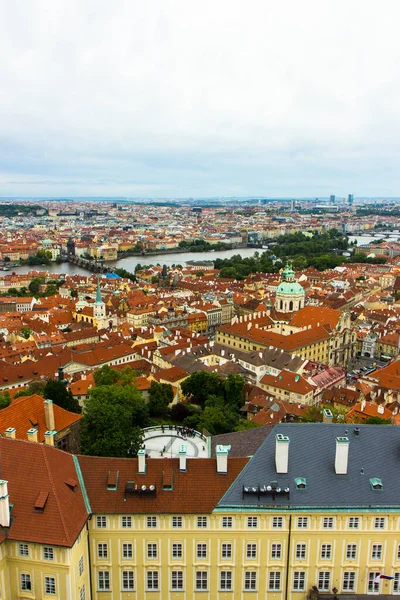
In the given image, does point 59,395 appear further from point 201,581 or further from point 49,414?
point 201,581

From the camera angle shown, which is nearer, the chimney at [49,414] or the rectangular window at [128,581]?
the rectangular window at [128,581]

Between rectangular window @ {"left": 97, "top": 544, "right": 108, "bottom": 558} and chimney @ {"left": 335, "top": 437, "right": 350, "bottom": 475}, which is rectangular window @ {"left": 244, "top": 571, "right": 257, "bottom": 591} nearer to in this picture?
chimney @ {"left": 335, "top": 437, "right": 350, "bottom": 475}

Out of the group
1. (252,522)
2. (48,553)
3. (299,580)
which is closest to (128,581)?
(48,553)

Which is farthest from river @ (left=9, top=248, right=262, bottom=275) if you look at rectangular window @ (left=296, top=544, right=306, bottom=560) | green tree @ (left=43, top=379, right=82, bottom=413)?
rectangular window @ (left=296, top=544, right=306, bottom=560)

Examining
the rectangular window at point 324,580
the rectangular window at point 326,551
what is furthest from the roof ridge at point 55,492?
the rectangular window at point 324,580

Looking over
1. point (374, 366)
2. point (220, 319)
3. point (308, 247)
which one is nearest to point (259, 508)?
point (374, 366)

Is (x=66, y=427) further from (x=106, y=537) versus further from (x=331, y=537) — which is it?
(x=331, y=537)

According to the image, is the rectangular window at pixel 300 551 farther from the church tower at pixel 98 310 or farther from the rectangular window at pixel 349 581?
the church tower at pixel 98 310
